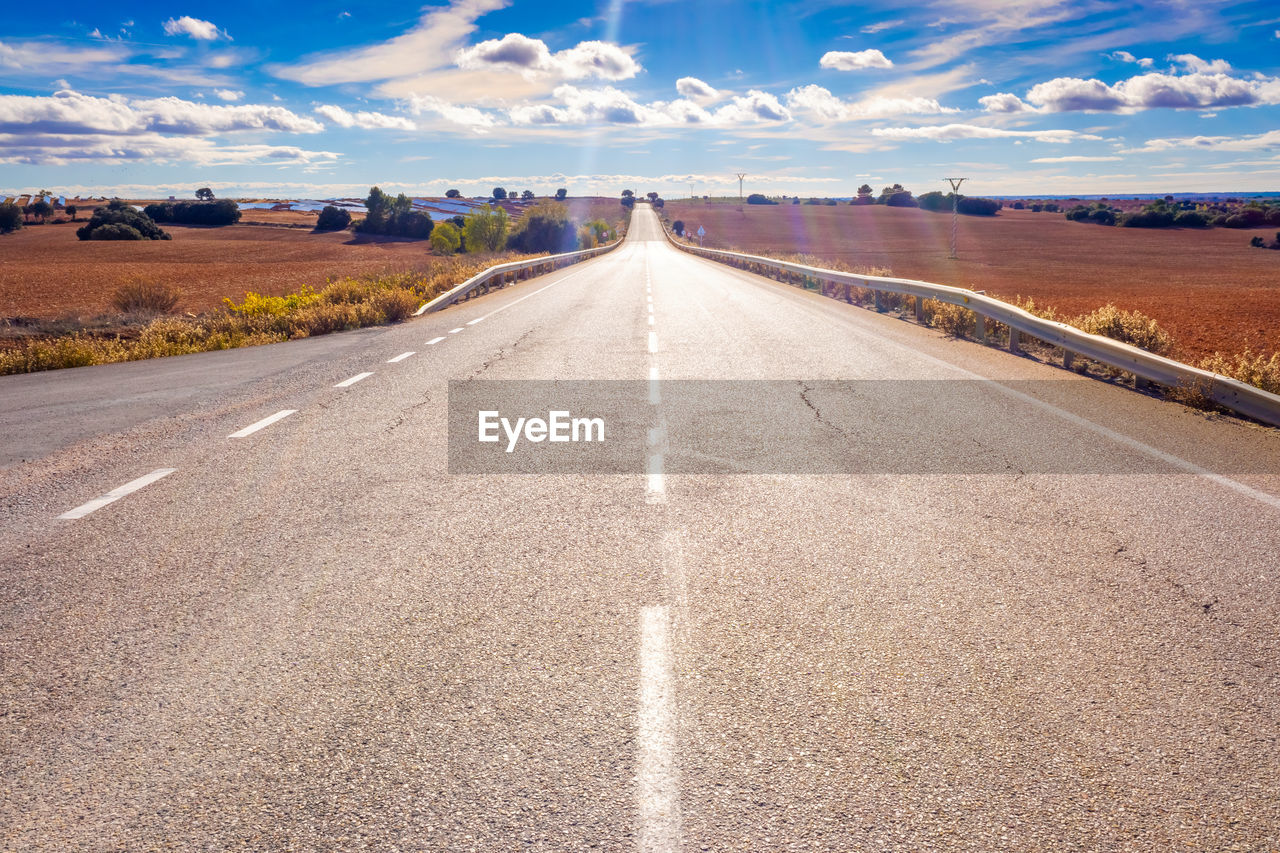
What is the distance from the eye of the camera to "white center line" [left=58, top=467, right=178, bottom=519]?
16.8 ft

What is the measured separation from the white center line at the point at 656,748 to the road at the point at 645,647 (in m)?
0.01

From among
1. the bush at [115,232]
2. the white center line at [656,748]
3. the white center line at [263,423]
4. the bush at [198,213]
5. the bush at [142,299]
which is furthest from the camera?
the bush at [198,213]

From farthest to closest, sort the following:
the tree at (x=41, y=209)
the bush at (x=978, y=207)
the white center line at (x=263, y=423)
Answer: the bush at (x=978, y=207) < the tree at (x=41, y=209) < the white center line at (x=263, y=423)

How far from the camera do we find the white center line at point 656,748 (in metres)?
2.36

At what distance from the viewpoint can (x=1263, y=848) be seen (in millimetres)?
2277

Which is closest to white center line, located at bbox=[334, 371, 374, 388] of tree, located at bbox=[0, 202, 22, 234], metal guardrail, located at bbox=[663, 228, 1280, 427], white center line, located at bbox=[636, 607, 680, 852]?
white center line, located at bbox=[636, 607, 680, 852]

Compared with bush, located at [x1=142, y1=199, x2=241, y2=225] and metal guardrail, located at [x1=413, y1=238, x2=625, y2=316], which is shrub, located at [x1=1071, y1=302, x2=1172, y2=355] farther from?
bush, located at [x1=142, y1=199, x2=241, y2=225]

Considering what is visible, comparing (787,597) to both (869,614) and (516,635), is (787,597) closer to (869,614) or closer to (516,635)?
(869,614)

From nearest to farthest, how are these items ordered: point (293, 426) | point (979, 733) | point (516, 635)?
Result: point (979, 733) < point (516, 635) < point (293, 426)

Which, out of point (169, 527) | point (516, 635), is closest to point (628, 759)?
point (516, 635)

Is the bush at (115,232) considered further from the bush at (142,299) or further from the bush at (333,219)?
the bush at (142,299)

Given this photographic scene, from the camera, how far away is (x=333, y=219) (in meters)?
107

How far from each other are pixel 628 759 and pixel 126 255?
69397mm

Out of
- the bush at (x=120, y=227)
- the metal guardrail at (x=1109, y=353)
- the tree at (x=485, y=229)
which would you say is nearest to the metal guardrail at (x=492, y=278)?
the metal guardrail at (x=1109, y=353)
